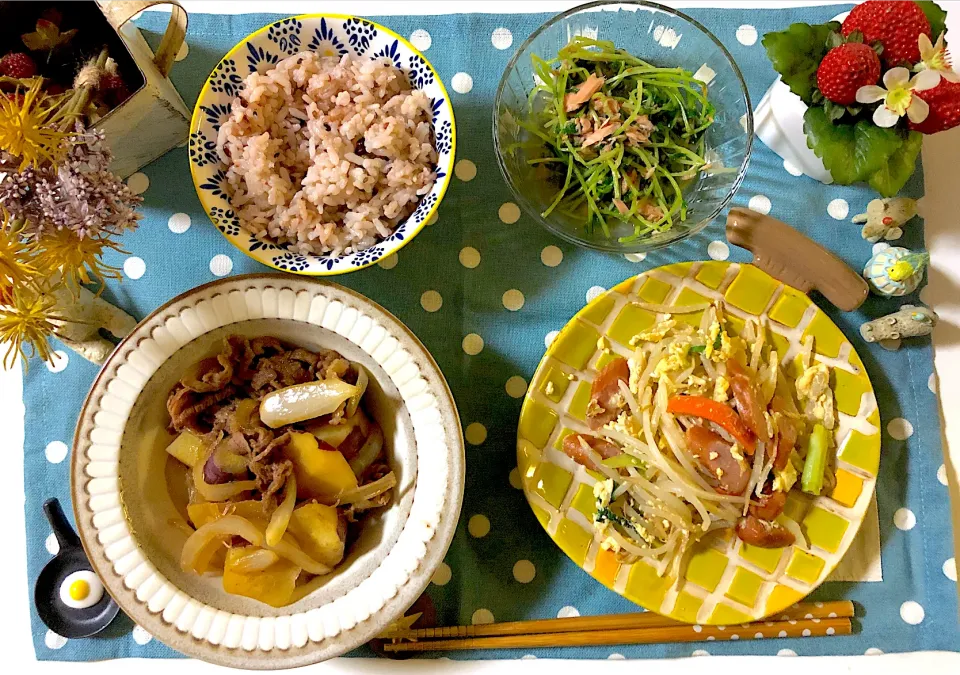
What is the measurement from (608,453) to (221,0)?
143cm

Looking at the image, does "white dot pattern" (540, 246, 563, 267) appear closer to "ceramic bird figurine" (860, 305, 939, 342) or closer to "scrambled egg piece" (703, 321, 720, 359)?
"scrambled egg piece" (703, 321, 720, 359)

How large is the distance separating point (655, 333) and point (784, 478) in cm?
40

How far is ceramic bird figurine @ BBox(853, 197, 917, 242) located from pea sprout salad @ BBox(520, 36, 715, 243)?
42 centimetres

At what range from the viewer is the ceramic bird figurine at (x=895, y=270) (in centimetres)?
150

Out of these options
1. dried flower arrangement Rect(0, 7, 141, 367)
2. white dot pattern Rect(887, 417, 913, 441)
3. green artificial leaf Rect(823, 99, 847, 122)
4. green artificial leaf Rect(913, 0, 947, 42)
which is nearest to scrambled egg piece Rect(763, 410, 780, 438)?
white dot pattern Rect(887, 417, 913, 441)

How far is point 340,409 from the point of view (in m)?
1.34

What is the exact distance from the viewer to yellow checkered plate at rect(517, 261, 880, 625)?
145 cm

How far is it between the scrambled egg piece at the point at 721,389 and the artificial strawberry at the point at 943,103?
63 centimetres

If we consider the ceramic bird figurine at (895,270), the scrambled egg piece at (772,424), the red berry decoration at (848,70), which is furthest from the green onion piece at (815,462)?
the red berry decoration at (848,70)

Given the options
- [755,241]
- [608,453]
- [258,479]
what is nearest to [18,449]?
[258,479]

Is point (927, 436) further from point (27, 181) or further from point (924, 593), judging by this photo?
point (27, 181)

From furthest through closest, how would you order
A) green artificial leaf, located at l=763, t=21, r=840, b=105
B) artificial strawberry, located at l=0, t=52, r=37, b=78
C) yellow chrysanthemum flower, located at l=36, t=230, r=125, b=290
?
green artificial leaf, located at l=763, t=21, r=840, b=105
artificial strawberry, located at l=0, t=52, r=37, b=78
yellow chrysanthemum flower, located at l=36, t=230, r=125, b=290

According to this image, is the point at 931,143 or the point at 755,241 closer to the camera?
the point at 755,241

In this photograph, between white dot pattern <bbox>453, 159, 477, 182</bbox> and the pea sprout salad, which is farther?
white dot pattern <bbox>453, 159, 477, 182</bbox>
